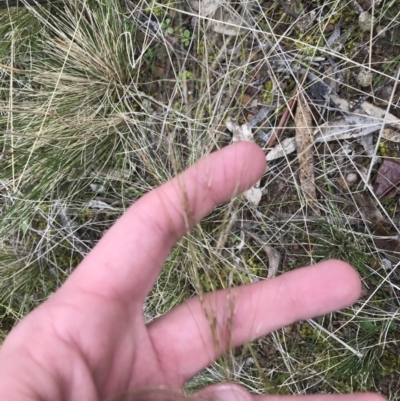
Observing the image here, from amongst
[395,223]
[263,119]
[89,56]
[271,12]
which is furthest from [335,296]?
[89,56]

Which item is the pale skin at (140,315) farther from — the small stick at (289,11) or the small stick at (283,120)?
the small stick at (289,11)

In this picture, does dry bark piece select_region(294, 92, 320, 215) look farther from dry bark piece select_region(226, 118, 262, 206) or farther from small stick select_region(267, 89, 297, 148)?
dry bark piece select_region(226, 118, 262, 206)

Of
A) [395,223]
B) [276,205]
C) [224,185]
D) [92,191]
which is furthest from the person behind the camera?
[92,191]

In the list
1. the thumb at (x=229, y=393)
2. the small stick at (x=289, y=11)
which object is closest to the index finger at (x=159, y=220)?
the thumb at (x=229, y=393)

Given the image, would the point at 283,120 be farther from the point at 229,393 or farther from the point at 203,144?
the point at 229,393

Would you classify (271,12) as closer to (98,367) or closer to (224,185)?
(224,185)

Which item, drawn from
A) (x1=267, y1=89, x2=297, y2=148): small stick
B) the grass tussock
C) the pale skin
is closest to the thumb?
the pale skin
